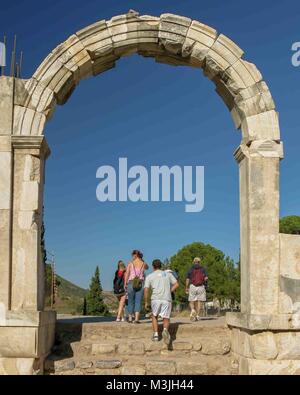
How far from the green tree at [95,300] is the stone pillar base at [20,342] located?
29.6m

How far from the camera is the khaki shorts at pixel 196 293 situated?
12.6 m

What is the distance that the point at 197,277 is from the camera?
41.7 feet

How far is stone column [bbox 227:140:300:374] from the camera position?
320 inches

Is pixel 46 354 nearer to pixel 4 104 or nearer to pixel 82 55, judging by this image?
pixel 4 104

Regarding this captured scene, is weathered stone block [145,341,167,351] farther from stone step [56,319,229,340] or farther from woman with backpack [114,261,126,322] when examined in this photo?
woman with backpack [114,261,126,322]

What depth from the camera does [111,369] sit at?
859cm

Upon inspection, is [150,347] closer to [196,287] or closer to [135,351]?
[135,351]

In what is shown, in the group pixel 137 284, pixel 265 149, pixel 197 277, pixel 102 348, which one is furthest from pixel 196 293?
pixel 265 149

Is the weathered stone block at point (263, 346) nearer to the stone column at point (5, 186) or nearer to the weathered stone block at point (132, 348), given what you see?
the weathered stone block at point (132, 348)

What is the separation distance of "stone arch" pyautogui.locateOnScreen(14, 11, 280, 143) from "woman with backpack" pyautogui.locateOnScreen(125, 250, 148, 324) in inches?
147

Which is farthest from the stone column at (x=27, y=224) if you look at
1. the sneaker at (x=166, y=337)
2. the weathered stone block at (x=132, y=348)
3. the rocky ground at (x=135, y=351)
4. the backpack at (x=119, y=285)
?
the backpack at (x=119, y=285)

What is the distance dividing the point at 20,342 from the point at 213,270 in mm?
31430

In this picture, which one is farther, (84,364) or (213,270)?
(213,270)
